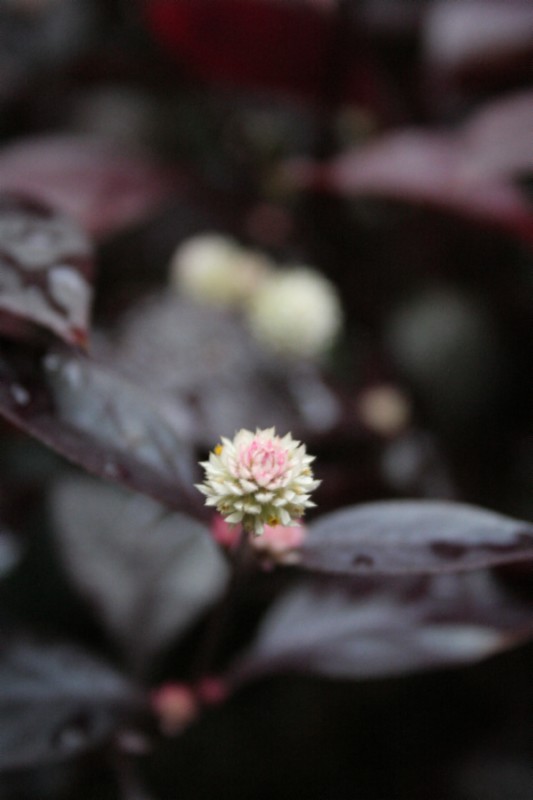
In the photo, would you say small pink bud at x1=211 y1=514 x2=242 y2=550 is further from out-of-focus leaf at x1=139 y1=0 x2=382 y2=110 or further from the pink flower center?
out-of-focus leaf at x1=139 y1=0 x2=382 y2=110

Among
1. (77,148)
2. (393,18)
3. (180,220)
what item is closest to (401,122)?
(393,18)

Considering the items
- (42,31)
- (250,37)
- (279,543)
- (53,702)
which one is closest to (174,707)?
(53,702)

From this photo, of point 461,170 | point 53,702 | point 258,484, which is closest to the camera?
point 258,484

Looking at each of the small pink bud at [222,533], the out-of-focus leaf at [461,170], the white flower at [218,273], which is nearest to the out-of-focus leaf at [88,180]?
the white flower at [218,273]

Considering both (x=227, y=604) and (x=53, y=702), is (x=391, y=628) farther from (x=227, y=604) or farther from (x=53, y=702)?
(x=53, y=702)

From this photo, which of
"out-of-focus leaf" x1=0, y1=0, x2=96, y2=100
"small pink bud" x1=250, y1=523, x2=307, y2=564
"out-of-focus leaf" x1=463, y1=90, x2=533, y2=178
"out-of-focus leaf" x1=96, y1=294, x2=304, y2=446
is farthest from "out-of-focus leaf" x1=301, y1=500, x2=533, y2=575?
"out-of-focus leaf" x1=0, y1=0, x2=96, y2=100

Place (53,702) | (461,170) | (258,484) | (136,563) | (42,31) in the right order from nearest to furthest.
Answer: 1. (258,484)
2. (53,702)
3. (136,563)
4. (461,170)
5. (42,31)
